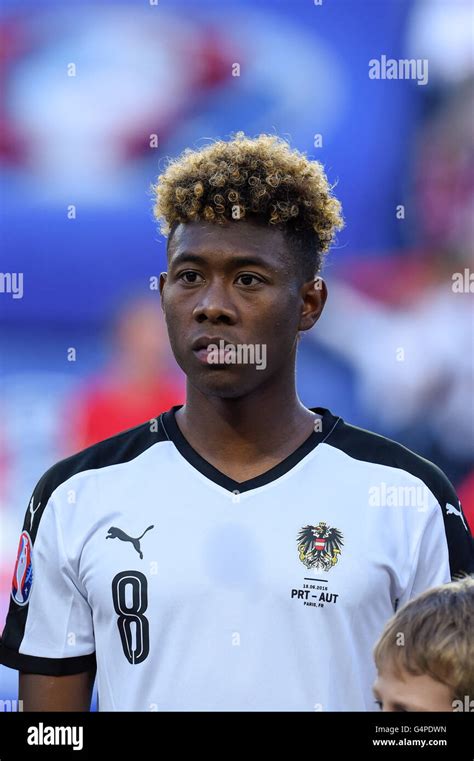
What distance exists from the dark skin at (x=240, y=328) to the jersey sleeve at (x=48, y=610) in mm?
372

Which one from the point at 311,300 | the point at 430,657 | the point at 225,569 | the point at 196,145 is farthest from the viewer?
the point at 196,145

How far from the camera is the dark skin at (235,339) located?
231cm

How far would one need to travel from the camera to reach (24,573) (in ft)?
7.97

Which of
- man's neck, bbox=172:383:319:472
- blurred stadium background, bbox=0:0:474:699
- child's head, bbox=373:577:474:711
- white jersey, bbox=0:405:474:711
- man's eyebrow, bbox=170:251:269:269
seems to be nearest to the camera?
child's head, bbox=373:577:474:711

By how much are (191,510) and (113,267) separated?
1.81 metres

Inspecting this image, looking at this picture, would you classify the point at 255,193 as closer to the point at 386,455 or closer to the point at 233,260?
the point at 233,260

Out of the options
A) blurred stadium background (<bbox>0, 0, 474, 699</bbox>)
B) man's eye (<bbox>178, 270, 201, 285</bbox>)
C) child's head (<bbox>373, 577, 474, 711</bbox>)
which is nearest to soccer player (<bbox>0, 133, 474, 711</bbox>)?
man's eye (<bbox>178, 270, 201, 285</bbox>)

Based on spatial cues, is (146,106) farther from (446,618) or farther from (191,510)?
(446,618)

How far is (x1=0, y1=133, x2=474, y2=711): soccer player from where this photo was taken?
2.22 meters

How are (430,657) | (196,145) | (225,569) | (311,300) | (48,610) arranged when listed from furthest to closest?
1. (196,145)
2. (311,300)
3. (48,610)
4. (225,569)
5. (430,657)

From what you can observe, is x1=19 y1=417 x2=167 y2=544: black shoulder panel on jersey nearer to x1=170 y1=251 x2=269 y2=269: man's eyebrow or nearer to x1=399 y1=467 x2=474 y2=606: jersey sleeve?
x1=170 y1=251 x2=269 y2=269: man's eyebrow

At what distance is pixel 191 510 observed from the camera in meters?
2.35

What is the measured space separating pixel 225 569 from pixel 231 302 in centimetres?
55

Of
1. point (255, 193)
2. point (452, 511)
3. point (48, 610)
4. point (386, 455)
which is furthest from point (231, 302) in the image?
point (48, 610)
